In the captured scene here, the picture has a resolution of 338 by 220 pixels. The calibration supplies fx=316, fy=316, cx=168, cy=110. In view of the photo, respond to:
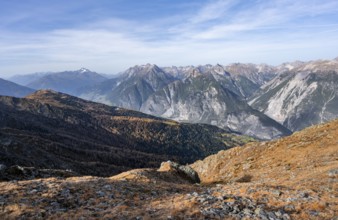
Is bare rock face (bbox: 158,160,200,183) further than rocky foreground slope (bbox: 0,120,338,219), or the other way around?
bare rock face (bbox: 158,160,200,183)

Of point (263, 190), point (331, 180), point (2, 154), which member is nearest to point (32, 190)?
point (263, 190)

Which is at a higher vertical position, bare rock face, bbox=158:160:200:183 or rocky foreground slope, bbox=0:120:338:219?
rocky foreground slope, bbox=0:120:338:219

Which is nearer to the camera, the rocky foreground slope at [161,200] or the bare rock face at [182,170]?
the rocky foreground slope at [161,200]

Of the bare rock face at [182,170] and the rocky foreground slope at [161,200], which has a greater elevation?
the rocky foreground slope at [161,200]

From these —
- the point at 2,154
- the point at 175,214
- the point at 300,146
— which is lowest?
the point at 2,154

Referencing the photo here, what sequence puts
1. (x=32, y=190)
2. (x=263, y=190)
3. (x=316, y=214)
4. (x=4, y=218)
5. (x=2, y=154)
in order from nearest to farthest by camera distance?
(x=4, y=218)
(x=316, y=214)
(x=32, y=190)
(x=263, y=190)
(x=2, y=154)

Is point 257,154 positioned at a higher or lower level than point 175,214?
lower

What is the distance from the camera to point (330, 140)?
56344mm

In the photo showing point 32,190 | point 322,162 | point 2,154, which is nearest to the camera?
point 32,190

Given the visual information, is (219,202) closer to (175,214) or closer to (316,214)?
(175,214)

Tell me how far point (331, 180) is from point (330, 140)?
2593 centimetres

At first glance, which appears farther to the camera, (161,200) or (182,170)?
(182,170)

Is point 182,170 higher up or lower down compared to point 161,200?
lower down

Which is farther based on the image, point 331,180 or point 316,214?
point 331,180
